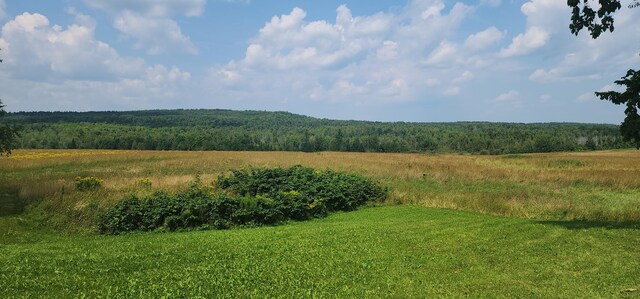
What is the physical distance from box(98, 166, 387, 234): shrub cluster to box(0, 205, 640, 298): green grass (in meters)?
2.50

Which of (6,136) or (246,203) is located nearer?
(246,203)

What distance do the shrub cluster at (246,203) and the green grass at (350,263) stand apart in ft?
8.21

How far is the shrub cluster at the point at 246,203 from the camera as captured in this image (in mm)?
16609

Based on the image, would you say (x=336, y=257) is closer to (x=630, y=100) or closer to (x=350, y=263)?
(x=350, y=263)

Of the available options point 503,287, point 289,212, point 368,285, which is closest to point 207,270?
point 368,285

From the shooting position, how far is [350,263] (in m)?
10.3

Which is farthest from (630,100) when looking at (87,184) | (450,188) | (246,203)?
(87,184)

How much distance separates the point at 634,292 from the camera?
7922mm

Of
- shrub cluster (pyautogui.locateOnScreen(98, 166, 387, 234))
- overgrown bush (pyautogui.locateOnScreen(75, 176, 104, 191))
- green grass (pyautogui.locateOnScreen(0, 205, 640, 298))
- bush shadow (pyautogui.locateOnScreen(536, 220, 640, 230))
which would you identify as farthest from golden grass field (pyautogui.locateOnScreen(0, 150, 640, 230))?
green grass (pyautogui.locateOnScreen(0, 205, 640, 298))

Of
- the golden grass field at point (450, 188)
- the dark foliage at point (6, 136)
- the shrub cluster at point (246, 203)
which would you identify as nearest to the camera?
the shrub cluster at point (246, 203)

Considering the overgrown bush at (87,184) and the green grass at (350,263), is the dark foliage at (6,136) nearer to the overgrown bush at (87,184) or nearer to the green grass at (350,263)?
the overgrown bush at (87,184)

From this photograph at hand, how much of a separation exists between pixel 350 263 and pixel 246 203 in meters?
8.66

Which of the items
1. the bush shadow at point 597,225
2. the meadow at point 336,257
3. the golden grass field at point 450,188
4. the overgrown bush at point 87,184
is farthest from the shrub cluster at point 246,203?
the bush shadow at point 597,225

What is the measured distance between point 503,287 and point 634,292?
2.15m
